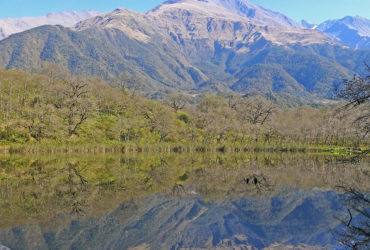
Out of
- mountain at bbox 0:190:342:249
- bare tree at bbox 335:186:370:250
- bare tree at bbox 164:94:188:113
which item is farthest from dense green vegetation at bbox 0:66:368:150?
mountain at bbox 0:190:342:249

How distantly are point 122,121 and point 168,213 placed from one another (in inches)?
3581

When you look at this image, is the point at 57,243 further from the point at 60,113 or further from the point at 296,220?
the point at 60,113

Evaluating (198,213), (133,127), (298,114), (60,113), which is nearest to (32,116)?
(60,113)

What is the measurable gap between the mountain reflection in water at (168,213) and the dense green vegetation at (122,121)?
5633 cm

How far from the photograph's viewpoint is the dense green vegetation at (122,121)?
3595 inches

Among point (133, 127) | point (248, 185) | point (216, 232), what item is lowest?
point (133, 127)

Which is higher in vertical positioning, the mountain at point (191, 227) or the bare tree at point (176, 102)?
the mountain at point (191, 227)

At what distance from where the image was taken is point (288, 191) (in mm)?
31422

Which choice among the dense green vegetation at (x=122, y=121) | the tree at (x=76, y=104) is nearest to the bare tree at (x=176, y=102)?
the dense green vegetation at (x=122, y=121)

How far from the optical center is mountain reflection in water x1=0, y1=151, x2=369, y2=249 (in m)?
17.0

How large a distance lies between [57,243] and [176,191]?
49.6 ft

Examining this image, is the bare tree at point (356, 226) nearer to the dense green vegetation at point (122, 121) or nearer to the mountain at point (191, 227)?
the mountain at point (191, 227)

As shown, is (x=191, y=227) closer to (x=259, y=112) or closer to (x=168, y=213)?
(x=168, y=213)

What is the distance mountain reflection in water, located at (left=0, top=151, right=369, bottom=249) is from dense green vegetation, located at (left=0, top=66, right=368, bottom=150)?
56.3 m
